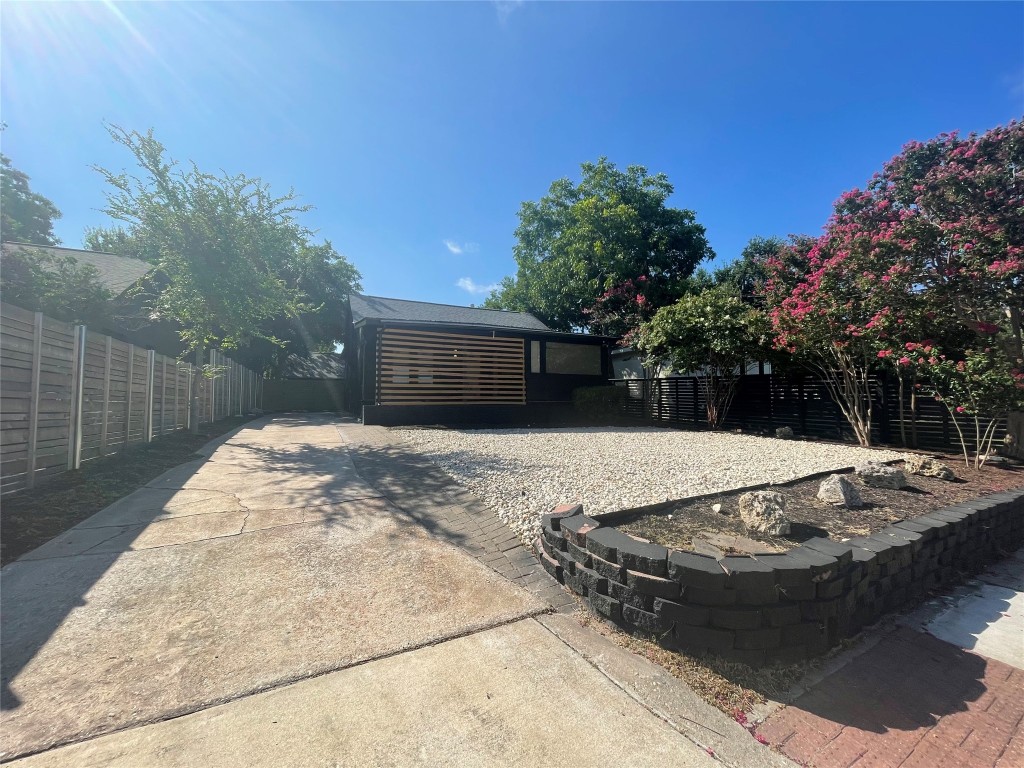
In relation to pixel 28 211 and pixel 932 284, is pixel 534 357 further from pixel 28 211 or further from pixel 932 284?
pixel 28 211

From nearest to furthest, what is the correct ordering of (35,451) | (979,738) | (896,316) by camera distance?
1. (979,738)
2. (35,451)
3. (896,316)

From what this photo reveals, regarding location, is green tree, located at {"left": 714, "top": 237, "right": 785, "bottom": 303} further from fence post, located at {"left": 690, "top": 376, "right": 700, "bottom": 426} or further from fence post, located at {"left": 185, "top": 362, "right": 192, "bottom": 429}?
fence post, located at {"left": 185, "top": 362, "right": 192, "bottom": 429}

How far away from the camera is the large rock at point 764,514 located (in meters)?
2.85

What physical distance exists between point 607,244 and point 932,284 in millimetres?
13188

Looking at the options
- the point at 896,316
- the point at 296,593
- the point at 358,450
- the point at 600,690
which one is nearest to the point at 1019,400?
the point at 896,316

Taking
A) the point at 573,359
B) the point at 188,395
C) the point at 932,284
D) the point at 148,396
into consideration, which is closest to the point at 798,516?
the point at 932,284

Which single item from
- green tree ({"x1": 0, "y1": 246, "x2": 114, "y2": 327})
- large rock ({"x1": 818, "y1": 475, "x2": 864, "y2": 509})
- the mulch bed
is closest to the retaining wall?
the mulch bed

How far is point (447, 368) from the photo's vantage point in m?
11.9

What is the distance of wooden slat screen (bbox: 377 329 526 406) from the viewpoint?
11156 millimetres

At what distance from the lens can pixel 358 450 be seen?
6.75 m

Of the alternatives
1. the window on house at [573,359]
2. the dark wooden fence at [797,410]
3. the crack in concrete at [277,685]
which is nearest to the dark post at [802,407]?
the dark wooden fence at [797,410]

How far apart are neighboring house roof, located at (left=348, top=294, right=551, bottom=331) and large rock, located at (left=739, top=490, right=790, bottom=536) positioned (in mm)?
9616

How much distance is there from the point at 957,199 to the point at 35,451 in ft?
37.0

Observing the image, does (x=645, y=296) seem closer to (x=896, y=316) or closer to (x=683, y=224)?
(x=683, y=224)
